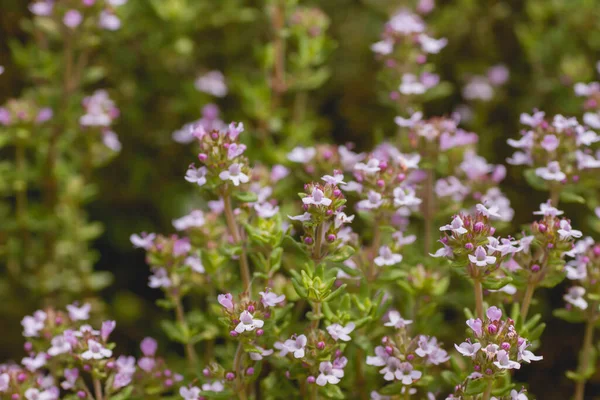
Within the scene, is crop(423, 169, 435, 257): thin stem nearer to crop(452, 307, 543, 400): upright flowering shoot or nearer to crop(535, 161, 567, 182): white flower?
crop(535, 161, 567, 182): white flower

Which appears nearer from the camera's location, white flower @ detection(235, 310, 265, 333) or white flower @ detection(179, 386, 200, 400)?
white flower @ detection(235, 310, 265, 333)

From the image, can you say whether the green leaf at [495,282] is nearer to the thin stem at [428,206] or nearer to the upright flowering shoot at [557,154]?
the upright flowering shoot at [557,154]

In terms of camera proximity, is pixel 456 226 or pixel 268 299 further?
pixel 268 299

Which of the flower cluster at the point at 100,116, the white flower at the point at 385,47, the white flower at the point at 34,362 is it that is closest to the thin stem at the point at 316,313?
the white flower at the point at 34,362

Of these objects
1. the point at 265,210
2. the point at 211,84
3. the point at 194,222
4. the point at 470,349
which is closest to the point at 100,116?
the point at 211,84

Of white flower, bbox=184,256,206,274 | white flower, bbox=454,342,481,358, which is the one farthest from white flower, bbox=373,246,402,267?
white flower, bbox=184,256,206,274

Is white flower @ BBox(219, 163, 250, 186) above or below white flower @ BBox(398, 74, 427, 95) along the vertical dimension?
below

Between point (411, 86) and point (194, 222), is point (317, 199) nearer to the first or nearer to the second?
point (194, 222)
